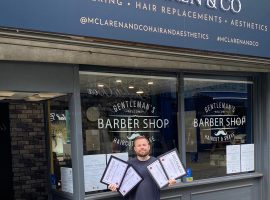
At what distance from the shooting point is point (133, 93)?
201 inches

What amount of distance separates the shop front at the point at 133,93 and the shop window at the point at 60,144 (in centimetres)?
1

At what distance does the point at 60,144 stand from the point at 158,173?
1380 mm

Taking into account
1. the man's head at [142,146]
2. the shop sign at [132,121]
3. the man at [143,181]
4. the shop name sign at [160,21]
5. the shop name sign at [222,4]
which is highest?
the shop name sign at [222,4]

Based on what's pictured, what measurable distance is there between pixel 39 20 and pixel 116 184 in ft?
6.09

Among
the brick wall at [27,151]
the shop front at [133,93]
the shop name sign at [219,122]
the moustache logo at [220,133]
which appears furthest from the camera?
the brick wall at [27,151]

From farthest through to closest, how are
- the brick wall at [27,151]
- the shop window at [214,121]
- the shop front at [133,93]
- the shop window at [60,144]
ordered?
the brick wall at [27,151]
the shop window at [214,121]
the shop window at [60,144]
the shop front at [133,93]

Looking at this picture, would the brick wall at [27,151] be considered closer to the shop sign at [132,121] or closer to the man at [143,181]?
the shop sign at [132,121]

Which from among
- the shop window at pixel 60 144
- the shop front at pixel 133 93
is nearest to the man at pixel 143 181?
the shop front at pixel 133 93

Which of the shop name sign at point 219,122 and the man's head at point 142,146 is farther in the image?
the shop name sign at point 219,122

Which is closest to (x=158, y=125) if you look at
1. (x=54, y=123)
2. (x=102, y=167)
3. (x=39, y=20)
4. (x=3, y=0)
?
(x=102, y=167)

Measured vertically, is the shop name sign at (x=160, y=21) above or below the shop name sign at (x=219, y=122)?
above

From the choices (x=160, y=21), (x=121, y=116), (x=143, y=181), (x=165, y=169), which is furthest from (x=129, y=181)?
(x=160, y=21)

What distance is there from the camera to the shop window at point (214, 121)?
5633mm

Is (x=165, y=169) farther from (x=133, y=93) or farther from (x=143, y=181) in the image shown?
(x=133, y=93)
